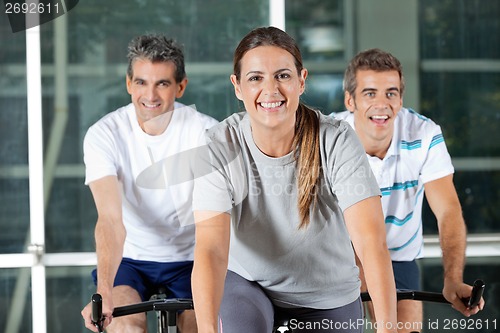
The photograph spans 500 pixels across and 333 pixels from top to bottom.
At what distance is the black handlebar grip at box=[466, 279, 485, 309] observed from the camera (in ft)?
7.62

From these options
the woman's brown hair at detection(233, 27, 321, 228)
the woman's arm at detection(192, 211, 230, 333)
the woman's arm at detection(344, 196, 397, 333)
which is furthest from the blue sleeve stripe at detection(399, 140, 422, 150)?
the woman's arm at detection(192, 211, 230, 333)

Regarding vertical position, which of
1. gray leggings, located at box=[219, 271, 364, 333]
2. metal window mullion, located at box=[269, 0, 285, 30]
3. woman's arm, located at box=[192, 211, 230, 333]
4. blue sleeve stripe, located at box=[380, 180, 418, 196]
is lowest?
gray leggings, located at box=[219, 271, 364, 333]

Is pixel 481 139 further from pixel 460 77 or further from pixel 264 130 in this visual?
pixel 264 130

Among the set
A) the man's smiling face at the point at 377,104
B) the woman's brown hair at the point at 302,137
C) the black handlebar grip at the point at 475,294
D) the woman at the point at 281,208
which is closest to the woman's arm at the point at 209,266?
the woman at the point at 281,208

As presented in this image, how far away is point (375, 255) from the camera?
208 cm

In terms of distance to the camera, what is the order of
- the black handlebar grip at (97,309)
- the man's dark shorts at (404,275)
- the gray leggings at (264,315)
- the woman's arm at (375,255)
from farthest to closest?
1. the man's dark shorts at (404,275)
2. the black handlebar grip at (97,309)
3. the gray leggings at (264,315)
4. the woman's arm at (375,255)

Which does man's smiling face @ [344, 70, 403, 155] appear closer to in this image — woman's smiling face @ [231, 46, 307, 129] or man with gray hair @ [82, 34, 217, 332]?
man with gray hair @ [82, 34, 217, 332]

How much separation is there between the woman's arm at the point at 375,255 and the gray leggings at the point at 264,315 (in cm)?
26

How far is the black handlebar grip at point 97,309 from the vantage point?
237 centimetres

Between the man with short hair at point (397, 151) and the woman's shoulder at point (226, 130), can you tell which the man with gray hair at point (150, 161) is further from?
the woman's shoulder at point (226, 130)

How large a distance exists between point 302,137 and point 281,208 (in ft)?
0.66

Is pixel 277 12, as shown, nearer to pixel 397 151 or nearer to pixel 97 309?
pixel 397 151

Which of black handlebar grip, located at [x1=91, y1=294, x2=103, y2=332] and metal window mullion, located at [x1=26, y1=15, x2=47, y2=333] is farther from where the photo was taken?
metal window mullion, located at [x1=26, y1=15, x2=47, y2=333]

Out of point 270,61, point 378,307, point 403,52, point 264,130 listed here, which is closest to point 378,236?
point 378,307
